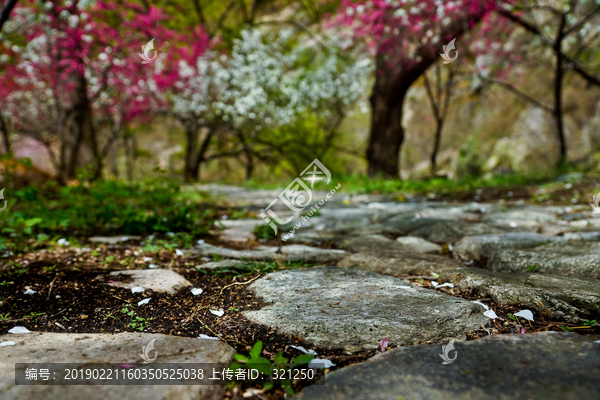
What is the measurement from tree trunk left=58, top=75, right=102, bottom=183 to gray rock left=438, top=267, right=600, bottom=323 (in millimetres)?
5917

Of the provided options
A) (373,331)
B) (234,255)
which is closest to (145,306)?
(234,255)

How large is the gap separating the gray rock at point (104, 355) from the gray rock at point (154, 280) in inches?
16.3

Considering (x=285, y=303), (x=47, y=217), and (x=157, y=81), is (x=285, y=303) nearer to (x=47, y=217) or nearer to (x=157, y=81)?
(x=47, y=217)

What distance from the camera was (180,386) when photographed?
2.71 feet

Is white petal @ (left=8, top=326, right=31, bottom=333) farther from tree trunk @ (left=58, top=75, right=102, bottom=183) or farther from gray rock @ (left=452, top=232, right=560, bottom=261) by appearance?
tree trunk @ (left=58, top=75, right=102, bottom=183)

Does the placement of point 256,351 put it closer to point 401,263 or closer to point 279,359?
point 279,359

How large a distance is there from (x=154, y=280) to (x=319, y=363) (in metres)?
0.97

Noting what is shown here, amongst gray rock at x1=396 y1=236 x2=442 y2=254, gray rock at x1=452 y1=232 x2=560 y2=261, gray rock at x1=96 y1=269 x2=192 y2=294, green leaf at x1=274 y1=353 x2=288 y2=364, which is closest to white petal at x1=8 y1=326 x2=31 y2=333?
gray rock at x1=96 y1=269 x2=192 y2=294

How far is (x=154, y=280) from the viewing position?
1580 mm

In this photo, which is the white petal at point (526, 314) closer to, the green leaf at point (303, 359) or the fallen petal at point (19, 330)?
the green leaf at point (303, 359)

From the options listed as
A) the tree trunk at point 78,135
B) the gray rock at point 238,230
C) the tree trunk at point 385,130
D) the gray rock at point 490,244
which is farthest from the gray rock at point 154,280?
the tree trunk at point 385,130

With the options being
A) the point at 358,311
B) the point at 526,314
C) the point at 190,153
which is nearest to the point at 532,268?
the point at 526,314

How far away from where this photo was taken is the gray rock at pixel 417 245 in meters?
2.14

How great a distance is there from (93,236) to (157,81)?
773cm
